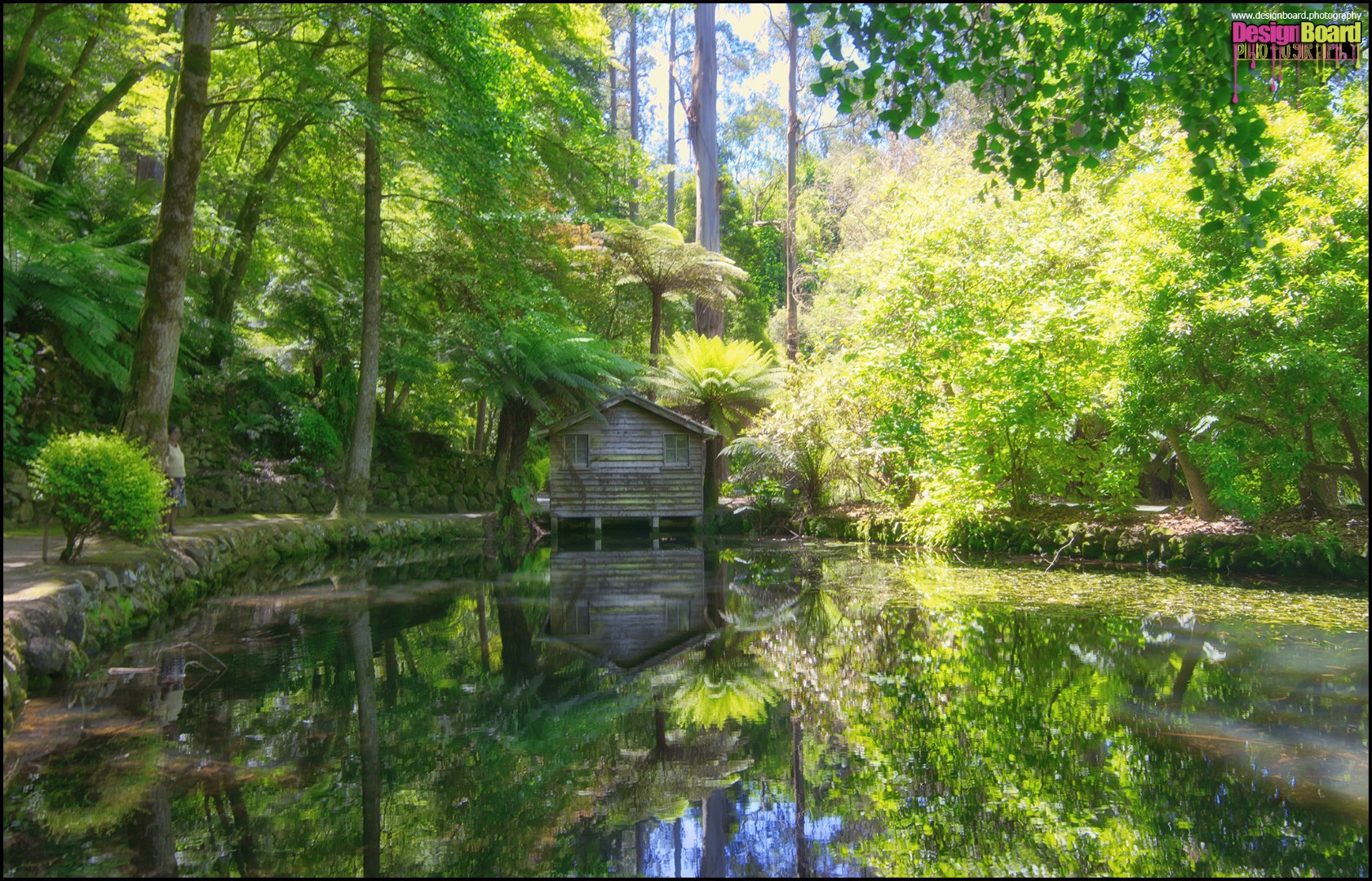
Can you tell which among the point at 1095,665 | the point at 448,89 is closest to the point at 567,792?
the point at 1095,665

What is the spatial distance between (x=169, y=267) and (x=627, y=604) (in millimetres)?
5402

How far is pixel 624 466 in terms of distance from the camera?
18625mm

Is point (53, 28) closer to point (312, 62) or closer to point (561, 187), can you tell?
point (312, 62)

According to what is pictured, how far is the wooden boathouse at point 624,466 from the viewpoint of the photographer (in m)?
18.5

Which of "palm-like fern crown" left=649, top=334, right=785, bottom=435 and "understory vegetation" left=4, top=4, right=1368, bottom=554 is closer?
"understory vegetation" left=4, top=4, right=1368, bottom=554

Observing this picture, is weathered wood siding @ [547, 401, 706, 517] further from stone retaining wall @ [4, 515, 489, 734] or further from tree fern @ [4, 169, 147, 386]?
tree fern @ [4, 169, 147, 386]

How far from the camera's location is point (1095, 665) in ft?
18.6

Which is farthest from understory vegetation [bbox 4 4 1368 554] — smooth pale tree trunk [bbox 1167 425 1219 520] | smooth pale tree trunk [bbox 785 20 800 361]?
smooth pale tree trunk [bbox 785 20 800 361]

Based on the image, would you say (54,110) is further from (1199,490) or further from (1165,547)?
(1199,490)

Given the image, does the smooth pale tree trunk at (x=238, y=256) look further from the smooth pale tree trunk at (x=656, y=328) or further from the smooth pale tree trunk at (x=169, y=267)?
the smooth pale tree trunk at (x=656, y=328)

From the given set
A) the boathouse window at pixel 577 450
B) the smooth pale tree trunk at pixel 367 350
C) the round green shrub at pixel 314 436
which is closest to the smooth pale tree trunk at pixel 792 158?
the boathouse window at pixel 577 450

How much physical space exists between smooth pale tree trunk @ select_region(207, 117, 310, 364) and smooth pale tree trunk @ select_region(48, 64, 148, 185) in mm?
1881

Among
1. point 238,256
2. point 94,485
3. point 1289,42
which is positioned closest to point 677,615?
point 94,485

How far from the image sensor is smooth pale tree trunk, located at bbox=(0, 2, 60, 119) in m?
9.09
